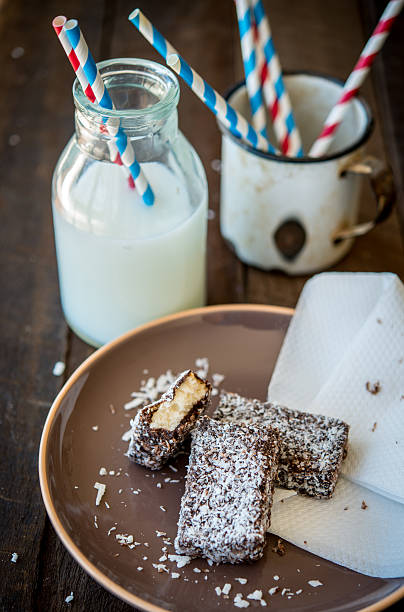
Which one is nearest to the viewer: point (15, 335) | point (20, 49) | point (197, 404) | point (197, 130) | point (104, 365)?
point (197, 404)

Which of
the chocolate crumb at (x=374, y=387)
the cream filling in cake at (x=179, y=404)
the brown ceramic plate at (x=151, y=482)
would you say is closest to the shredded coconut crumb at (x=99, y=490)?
the brown ceramic plate at (x=151, y=482)

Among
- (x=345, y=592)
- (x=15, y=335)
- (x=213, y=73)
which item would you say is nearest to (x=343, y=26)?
(x=213, y=73)

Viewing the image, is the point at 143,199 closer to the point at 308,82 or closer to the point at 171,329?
the point at 171,329

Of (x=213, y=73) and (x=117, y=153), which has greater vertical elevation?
(x=117, y=153)

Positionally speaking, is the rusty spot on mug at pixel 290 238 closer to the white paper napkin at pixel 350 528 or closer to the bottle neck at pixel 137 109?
the bottle neck at pixel 137 109

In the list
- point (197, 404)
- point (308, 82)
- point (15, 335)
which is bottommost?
point (15, 335)

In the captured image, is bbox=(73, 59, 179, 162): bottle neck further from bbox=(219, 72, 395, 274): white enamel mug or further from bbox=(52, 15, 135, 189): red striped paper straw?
bbox=(219, 72, 395, 274): white enamel mug
